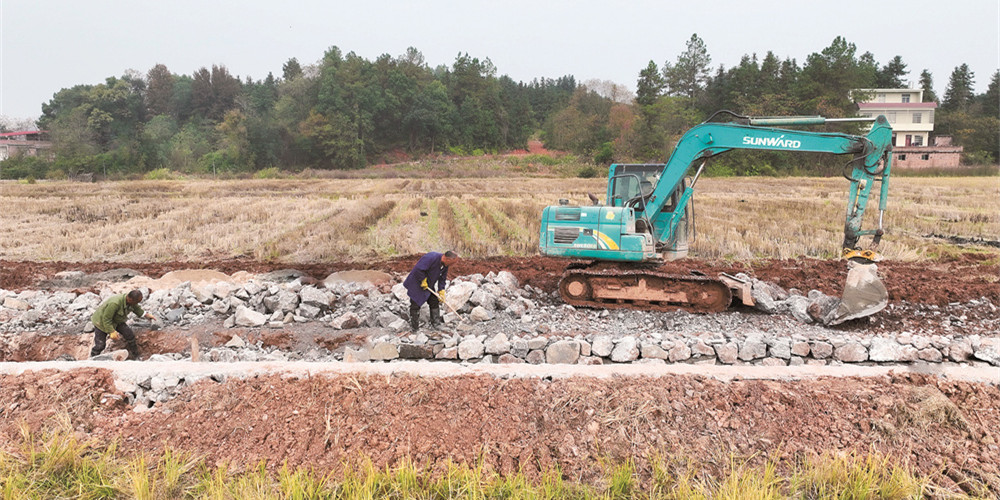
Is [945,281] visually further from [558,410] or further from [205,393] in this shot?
[205,393]

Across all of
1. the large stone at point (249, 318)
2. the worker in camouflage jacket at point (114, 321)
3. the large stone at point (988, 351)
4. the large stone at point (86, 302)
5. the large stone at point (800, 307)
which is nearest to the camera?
the large stone at point (988, 351)

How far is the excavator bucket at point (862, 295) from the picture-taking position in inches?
296

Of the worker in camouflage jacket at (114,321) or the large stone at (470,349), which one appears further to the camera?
the worker in camouflage jacket at (114,321)

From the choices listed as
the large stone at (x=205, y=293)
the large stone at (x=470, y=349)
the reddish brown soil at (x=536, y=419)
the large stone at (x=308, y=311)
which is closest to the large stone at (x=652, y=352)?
the reddish brown soil at (x=536, y=419)

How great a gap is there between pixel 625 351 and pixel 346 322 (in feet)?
13.0

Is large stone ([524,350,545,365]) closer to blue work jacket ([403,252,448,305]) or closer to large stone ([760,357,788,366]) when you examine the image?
blue work jacket ([403,252,448,305])

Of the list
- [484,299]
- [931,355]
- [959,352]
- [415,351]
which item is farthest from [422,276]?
[959,352]

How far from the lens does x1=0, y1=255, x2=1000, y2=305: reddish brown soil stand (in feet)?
30.8

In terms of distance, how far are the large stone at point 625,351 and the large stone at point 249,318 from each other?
506 cm

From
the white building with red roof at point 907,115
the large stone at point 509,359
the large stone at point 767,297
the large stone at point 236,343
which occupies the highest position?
A: the white building with red roof at point 907,115

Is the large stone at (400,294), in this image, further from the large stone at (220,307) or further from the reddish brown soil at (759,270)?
the large stone at (220,307)

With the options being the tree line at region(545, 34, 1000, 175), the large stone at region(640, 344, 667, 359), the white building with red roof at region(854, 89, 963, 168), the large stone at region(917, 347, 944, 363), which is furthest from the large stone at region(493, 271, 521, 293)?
the white building with red roof at region(854, 89, 963, 168)

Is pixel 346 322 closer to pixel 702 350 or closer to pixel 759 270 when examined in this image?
pixel 702 350

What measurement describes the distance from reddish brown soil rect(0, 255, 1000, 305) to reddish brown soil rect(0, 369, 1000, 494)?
511cm
